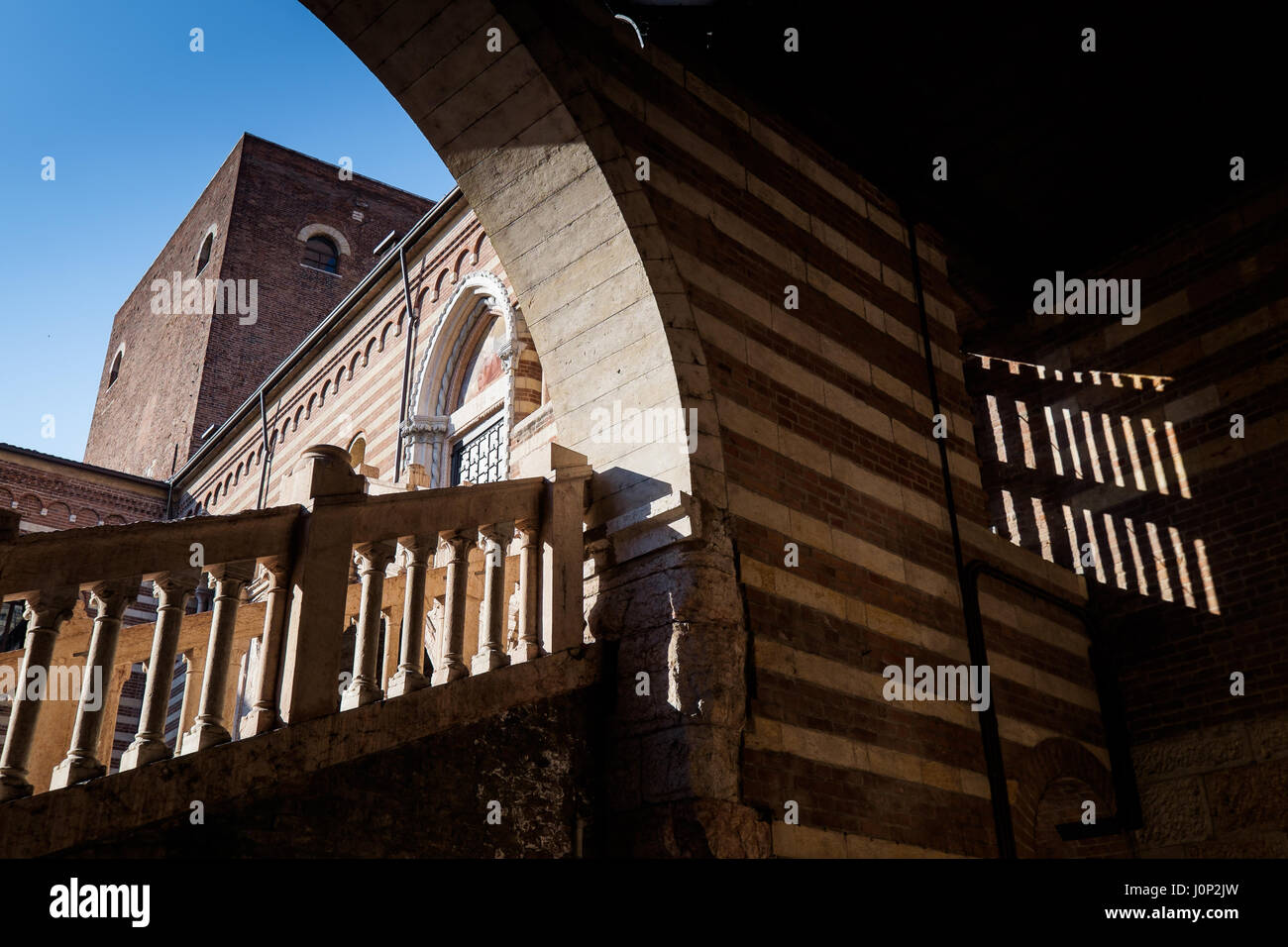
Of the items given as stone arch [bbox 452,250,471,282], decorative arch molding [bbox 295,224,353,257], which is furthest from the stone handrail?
decorative arch molding [bbox 295,224,353,257]

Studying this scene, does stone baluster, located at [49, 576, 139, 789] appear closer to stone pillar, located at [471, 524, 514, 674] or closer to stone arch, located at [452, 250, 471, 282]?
stone pillar, located at [471, 524, 514, 674]

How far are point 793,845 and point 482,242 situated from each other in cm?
941

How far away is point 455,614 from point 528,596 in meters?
0.48

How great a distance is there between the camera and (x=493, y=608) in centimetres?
513

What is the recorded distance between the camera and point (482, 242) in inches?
512

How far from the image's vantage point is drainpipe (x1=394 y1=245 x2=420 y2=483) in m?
13.6

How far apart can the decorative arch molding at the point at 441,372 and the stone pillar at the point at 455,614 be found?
806 cm

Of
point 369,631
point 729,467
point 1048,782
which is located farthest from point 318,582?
point 1048,782

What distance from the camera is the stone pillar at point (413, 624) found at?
4.59m

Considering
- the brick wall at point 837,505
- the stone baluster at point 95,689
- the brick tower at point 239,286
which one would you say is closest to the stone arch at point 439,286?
the brick wall at point 837,505

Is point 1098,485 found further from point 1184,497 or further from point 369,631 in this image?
point 369,631

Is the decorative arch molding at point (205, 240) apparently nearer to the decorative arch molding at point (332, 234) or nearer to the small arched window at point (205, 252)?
the small arched window at point (205, 252)

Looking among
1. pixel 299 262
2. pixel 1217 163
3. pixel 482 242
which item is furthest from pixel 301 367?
pixel 1217 163
